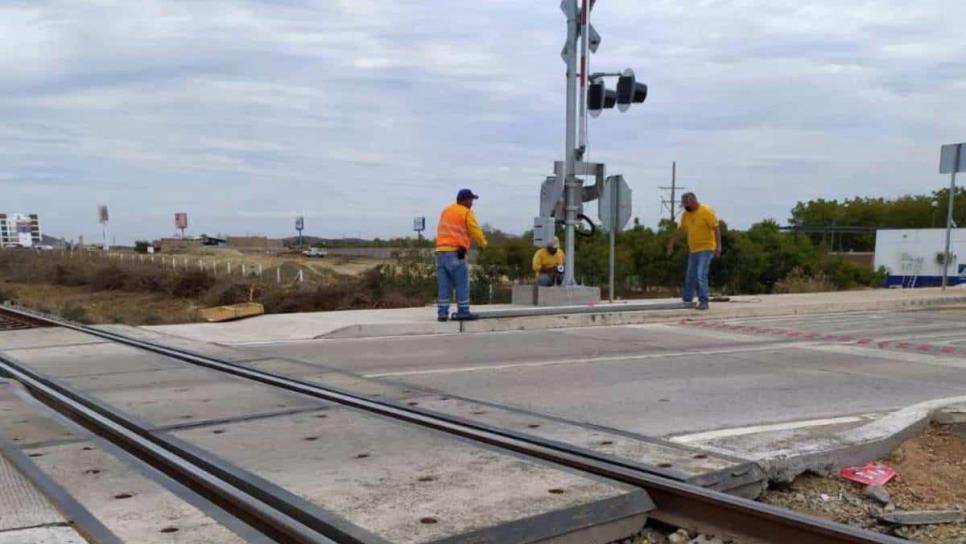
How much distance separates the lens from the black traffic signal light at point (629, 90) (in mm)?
13266

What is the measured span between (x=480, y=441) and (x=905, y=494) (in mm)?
2445

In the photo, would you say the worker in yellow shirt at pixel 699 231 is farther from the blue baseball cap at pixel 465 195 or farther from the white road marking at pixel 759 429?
the white road marking at pixel 759 429

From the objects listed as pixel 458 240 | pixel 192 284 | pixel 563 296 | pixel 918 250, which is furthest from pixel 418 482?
pixel 918 250

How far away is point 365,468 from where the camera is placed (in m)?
4.54

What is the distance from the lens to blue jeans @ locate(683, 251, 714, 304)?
1328 centimetres

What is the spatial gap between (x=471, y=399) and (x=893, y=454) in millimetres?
3105

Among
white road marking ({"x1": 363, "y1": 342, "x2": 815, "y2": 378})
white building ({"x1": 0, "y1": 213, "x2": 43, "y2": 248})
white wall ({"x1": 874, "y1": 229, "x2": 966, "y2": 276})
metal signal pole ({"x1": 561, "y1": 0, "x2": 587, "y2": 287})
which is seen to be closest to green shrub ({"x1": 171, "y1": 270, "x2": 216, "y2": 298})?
metal signal pole ({"x1": 561, "y1": 0, "x2": 587, "y2": 287})

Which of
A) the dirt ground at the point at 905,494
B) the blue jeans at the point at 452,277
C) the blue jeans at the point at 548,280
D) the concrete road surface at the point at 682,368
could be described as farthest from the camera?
the blue jeans at the point at 548,280

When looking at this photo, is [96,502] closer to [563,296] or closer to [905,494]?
[905,494]

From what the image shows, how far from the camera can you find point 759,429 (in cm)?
559

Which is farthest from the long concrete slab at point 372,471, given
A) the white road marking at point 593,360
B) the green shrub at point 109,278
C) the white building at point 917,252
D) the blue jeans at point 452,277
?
the white building at point 917,252

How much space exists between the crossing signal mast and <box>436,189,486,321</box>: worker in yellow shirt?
2145mm

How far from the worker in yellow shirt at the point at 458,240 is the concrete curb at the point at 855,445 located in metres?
6.56

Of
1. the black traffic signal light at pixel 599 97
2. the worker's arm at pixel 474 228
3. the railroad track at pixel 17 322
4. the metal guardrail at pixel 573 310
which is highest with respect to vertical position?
the black traffic signal light at pixel 599 97
